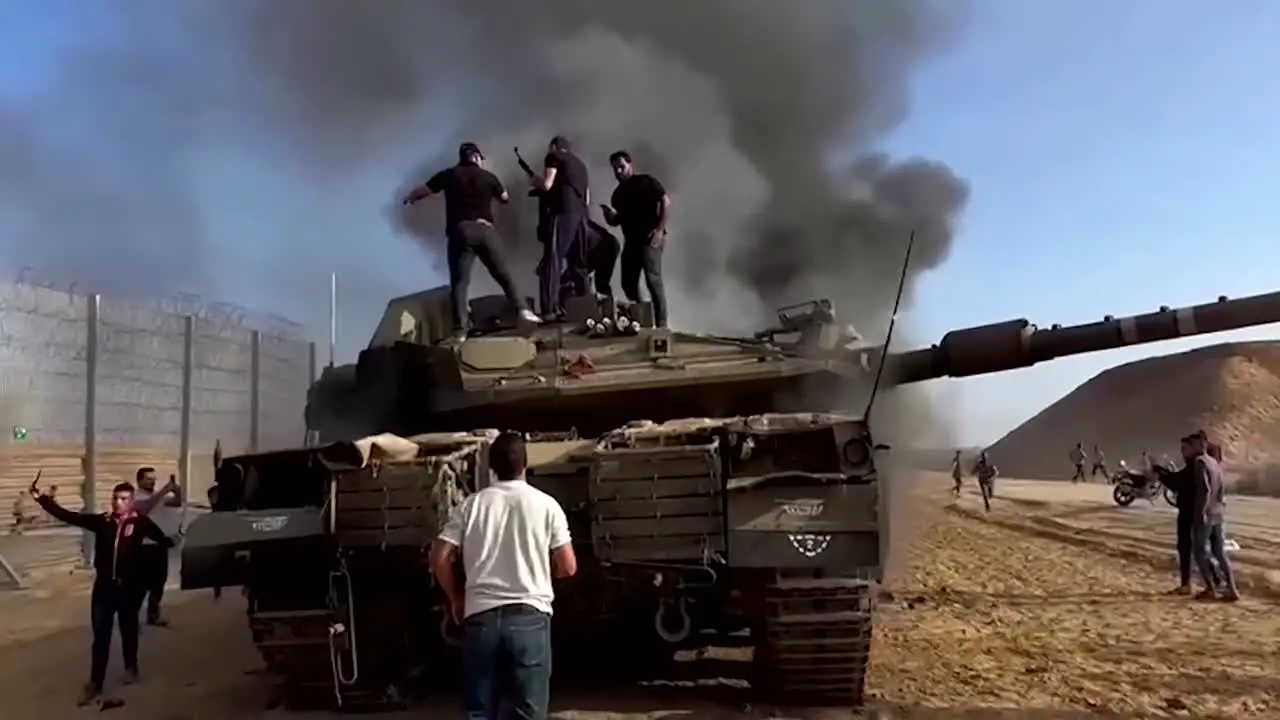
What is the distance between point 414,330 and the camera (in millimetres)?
8836

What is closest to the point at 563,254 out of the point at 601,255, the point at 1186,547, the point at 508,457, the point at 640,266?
the point at 601,255

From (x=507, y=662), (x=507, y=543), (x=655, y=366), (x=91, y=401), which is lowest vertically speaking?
(x=507, y=662)

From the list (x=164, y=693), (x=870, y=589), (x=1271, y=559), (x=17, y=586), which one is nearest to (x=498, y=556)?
(x=870, y=589)

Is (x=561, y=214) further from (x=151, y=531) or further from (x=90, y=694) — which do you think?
(x=90, y=694)

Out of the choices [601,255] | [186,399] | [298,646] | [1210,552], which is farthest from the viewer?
[186,399]

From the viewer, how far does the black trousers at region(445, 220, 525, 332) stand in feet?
28.3

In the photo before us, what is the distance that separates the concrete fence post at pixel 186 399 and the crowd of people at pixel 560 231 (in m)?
6.56

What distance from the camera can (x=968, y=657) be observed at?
792 cm

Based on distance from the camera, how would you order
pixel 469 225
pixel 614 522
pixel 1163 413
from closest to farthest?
pixel 614 522 < pixel 469 225 < pixel 1163 413

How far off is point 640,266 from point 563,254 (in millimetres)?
597

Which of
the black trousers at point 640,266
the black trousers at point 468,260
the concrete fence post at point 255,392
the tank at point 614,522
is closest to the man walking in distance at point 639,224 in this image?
the black trousers at point 640,266

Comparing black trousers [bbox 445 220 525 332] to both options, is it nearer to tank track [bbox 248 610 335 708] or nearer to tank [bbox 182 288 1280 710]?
tank [bbox 182 288 1280 710]

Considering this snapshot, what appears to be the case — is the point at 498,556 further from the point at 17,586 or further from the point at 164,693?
the point at 17,586

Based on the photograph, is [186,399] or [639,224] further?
[186,399]
